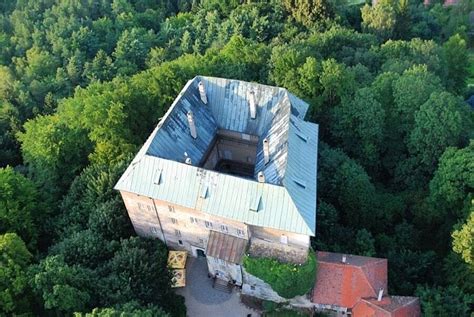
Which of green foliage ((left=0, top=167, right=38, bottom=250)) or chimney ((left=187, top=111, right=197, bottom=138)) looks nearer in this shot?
chimney ((left=187, top=111, right=197, bottom=138))

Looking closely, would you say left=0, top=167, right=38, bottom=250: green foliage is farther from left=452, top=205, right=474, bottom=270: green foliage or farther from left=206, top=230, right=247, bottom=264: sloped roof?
left=452, top=205, right=474, bottom=270: green foliage

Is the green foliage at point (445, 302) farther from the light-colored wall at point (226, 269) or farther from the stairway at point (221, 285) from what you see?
the stairway at point (221, 285)

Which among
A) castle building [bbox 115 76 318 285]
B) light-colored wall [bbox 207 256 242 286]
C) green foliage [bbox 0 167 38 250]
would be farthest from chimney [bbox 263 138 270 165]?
green foliage [bbox 0 167 38 250]

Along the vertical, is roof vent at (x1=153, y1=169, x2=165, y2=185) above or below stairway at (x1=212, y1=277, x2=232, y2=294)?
above

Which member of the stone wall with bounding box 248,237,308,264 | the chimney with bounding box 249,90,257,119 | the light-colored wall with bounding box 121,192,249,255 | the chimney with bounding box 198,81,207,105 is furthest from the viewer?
the chimney with bounding box 198,81,207,105

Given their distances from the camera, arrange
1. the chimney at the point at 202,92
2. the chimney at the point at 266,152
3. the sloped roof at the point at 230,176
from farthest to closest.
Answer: the chimney at the point at 202,92
the chimney at the point at 266,152
the sloped roof at the point at 230,176

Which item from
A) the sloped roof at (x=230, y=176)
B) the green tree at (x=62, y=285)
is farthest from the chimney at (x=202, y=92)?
the green tree at (x=62, y=285)

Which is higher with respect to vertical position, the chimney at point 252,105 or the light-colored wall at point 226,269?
the chimney at point 252,105
